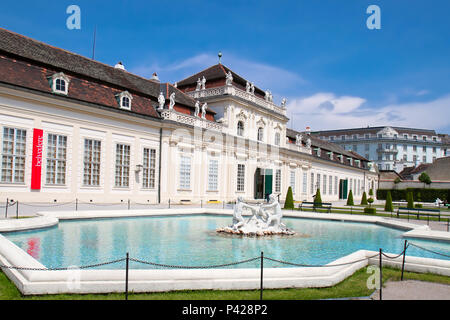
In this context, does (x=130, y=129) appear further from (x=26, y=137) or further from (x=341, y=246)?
(x=341, y=246)

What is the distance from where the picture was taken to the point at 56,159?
77.9 ft

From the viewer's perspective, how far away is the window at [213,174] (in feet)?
116

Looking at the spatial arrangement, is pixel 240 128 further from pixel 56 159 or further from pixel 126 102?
pixel 56 159

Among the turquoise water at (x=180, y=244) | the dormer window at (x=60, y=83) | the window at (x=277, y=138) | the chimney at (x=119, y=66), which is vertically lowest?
the turquoise water at (x=180, y=244)

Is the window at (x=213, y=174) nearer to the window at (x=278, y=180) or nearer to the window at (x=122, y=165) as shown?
the window at (x=122, y=165)

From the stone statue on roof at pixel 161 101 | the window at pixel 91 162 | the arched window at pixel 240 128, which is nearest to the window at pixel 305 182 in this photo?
the arched window at pixel 240 128

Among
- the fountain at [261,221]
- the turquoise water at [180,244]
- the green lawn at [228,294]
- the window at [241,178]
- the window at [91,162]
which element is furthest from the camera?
the window at [241,178]

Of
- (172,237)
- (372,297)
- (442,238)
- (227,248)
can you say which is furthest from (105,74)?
(372,297)

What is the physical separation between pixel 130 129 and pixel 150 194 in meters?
5.31

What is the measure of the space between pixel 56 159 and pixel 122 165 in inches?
198

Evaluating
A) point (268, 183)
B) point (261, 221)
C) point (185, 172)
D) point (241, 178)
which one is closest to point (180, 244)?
point (261, 221)

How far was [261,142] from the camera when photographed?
4225 centimetres

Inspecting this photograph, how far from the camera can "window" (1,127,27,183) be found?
70.0 ft

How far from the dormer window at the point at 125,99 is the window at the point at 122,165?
2848 millimetres
